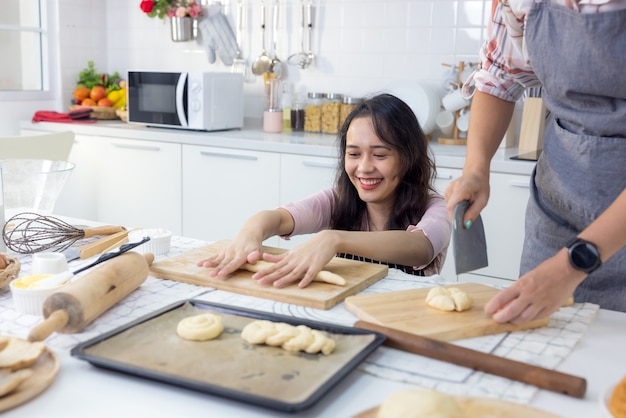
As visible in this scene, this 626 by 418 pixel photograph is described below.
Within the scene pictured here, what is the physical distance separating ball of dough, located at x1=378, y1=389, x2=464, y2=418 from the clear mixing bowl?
3.55 feet

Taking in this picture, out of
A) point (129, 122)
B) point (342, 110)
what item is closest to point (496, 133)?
point (342, 110)

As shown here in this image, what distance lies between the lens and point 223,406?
802 mm

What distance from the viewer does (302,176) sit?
2756mm

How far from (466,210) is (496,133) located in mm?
318

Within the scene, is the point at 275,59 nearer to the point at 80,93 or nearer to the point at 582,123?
the point at 80,93

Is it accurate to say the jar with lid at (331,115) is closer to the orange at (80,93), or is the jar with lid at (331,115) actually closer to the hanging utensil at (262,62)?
the hanging utensil at (262,62)

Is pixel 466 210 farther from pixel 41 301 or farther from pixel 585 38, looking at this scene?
pixel 41 301

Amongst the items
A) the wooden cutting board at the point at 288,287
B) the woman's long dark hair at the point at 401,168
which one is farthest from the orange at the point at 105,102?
the wooden cutting board at the point at 288,287

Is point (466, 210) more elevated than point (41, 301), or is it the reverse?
point (466, 210)

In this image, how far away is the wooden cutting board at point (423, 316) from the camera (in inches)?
40.3

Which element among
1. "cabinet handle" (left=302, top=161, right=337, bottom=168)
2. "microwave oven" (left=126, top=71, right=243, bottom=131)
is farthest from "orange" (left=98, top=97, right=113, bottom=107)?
"cabinet handle" (left=302, top=161, right=337, bottom=168)

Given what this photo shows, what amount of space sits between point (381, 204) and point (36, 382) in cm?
114

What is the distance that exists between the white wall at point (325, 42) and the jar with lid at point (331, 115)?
196mm

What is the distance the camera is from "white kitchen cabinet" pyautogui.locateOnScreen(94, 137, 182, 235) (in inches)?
123
